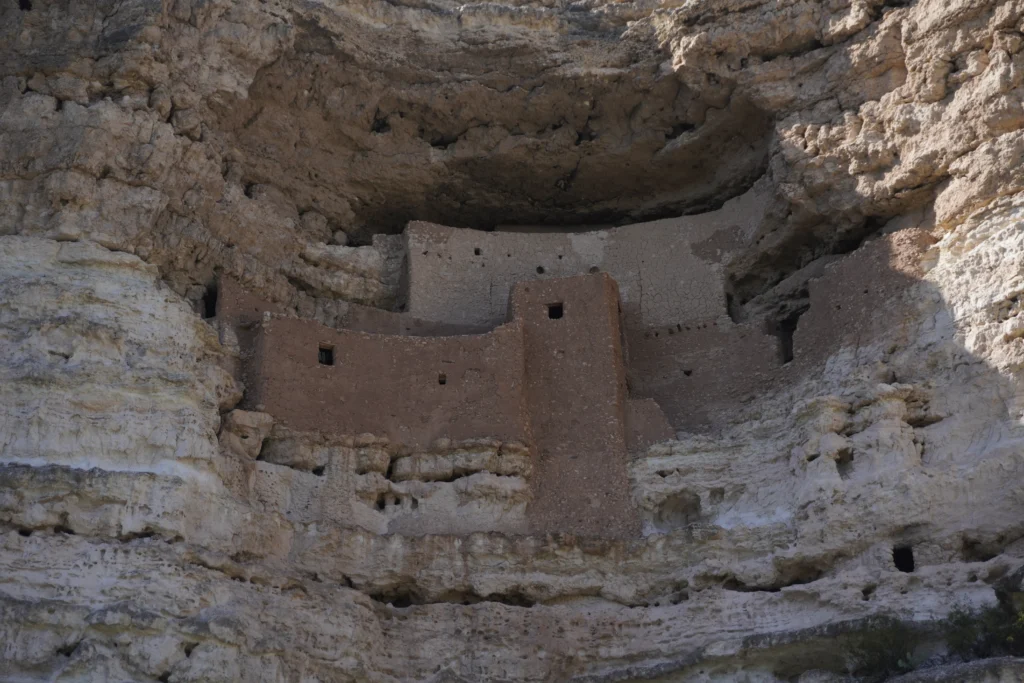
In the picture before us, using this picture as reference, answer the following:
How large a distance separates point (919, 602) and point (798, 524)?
1.84 m

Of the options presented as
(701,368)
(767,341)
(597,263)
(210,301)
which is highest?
(597,263)

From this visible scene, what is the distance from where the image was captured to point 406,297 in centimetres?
2208

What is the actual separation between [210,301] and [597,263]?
561 centimetres

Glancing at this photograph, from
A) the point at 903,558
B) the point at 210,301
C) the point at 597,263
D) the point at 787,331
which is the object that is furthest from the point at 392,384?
the point at 903,558

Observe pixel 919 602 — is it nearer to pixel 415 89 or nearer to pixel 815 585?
pixel 815 585

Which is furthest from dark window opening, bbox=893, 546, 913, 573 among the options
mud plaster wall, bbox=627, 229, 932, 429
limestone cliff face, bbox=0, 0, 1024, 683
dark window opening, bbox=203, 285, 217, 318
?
dark window opening, bbox=203, 285, 217, 318

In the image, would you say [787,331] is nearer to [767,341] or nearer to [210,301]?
[767,341]

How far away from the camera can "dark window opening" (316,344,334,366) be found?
64.6 ft

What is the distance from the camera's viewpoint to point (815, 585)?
57.1 ft

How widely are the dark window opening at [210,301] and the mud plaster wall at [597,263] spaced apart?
2805 millimetres

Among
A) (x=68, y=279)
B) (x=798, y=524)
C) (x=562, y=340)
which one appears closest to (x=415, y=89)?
(x=562, y=340)

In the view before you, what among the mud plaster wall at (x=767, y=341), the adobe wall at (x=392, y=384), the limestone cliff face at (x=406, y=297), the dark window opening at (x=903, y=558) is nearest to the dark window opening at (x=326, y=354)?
the adobe wall at (x=392, y=384)

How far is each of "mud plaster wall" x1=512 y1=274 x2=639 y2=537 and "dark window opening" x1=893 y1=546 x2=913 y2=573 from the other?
3.06m

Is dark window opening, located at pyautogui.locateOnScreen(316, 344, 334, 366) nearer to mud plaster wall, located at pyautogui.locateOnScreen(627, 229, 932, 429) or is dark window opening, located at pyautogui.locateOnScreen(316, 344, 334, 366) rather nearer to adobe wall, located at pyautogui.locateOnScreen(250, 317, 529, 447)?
adobe wall, located at pyautogui.locateOnScreen(250, 317, 529, 447)
